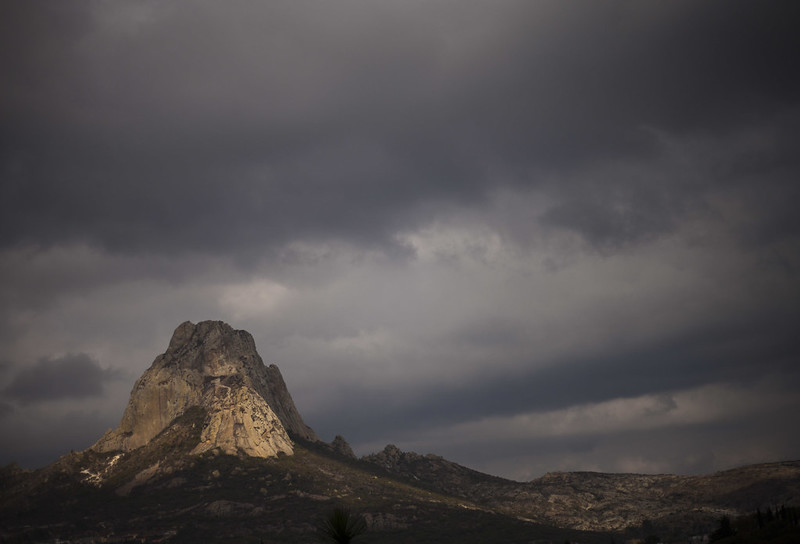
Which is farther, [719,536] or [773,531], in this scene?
[719,536]

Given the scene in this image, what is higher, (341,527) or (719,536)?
(341,527)

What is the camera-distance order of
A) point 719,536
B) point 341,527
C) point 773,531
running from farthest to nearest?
1. point 719,536
2. point 773,531
3. point 341,527

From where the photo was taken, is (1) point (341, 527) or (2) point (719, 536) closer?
(1) point (341, 527)

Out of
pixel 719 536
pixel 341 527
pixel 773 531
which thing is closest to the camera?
pixel 341 527

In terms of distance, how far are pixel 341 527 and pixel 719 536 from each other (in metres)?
161

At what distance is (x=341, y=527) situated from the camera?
71.9 m

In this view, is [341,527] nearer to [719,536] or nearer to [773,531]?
[773,531]

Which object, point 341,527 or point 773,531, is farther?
point 773,531

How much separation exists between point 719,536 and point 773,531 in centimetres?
4347

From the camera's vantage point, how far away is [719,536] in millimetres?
192625

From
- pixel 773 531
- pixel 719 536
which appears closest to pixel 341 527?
pixel 773 531

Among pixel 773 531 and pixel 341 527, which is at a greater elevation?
pixel 341 527

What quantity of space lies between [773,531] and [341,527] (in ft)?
407
